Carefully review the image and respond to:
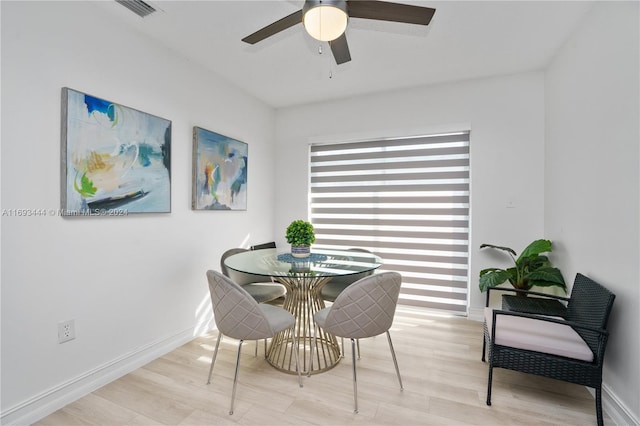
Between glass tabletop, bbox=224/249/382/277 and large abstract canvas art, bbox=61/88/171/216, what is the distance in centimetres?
→ 86

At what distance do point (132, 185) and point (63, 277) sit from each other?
2.46 feet

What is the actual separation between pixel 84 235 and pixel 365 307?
1891 millimetres

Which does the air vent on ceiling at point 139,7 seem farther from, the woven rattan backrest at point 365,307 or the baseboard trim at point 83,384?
the baseboard trim at point 83,384

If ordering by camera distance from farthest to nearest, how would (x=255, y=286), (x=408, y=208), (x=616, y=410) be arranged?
1. (x=408, y=208)
2. (x=255, y=286)
3. (x=616, y=410)

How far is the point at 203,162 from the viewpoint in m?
2.90

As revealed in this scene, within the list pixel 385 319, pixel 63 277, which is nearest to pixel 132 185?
pixel 63 277

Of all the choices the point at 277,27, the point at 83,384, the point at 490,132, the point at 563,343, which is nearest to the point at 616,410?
the point at 563,343

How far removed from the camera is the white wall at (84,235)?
5.41 ft

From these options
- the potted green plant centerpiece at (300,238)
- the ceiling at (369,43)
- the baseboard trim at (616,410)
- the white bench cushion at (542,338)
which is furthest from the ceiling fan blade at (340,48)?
the baseboard trim at (616,410)

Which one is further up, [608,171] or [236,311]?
[608,171]

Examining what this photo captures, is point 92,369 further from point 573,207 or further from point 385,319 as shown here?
point 573,207

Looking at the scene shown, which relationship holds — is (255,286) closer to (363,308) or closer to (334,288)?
(334,288)

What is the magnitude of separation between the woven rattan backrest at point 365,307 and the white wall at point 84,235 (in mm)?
1531

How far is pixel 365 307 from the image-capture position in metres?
1.83
